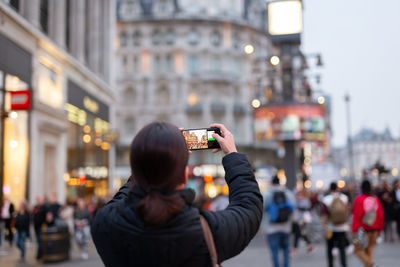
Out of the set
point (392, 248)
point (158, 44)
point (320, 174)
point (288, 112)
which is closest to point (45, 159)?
point (288, 112)

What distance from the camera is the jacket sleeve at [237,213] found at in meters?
1.89

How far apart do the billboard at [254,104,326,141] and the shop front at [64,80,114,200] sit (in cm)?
1115

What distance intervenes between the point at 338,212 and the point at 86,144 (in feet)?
74.5

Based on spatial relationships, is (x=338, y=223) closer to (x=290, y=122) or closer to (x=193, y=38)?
(x=290, y=122)

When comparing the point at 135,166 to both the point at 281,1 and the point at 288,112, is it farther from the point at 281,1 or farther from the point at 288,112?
the point at 288,112

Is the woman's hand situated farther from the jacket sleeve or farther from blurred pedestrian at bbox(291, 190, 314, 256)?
blurred pedestrian at bbox(291, 190, 314, 256)

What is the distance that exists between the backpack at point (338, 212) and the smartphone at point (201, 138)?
7545mm

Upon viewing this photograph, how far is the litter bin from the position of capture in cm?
1331

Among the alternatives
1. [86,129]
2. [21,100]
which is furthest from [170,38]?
[21,100]

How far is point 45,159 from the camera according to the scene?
80.8 ft

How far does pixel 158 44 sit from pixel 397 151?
160645 mm

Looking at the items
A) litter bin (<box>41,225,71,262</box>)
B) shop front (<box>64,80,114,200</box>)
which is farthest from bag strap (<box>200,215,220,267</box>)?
shop front (<box>64,80,114,200</box>)

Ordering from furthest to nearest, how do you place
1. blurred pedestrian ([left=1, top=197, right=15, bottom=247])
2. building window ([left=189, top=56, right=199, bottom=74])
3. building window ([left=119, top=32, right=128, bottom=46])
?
building window ([left=119, top=32, right=128, bottom=46])
building window ([left=189, top=56, right=199, bottom=74])
blurred pedestrian ([left=1, top=197, right=15, bottom=247])

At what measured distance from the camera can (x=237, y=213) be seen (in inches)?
78.5
